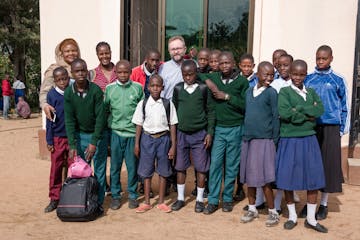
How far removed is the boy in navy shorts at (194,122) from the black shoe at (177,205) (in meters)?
0.21

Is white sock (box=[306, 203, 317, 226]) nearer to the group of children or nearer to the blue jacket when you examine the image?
the group of children

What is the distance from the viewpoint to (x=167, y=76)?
4.54 m

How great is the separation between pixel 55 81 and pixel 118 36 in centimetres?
264

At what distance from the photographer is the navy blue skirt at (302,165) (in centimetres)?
372

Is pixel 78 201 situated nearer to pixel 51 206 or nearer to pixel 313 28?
pixel 51 206

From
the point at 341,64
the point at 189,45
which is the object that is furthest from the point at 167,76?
the point at 341,64

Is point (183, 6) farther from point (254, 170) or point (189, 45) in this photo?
point (254, 170)

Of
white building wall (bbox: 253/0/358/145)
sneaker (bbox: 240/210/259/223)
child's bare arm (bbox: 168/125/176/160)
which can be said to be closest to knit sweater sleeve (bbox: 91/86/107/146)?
child's bare arm (bbox: 168/125/176/160)

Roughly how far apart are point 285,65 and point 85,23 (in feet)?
12.3

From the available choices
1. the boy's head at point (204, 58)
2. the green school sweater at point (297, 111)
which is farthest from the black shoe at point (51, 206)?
the green school sweater at point (297, 111)

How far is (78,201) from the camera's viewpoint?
3980 mm

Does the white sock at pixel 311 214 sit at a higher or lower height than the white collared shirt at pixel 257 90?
lower

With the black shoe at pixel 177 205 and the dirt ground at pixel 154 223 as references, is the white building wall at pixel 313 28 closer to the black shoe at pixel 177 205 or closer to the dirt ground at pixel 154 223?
the dirt ground at pixel 154 223

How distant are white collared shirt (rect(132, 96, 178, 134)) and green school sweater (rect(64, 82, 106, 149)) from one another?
0.37 m
